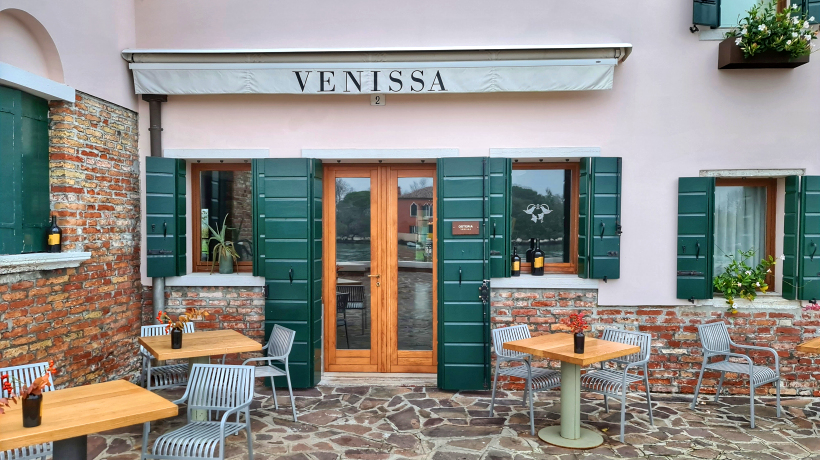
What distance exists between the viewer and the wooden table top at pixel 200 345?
4.63 m

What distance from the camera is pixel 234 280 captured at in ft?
21.3

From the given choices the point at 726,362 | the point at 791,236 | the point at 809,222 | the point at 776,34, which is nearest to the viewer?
the point at 776,34

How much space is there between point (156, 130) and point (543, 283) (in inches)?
178

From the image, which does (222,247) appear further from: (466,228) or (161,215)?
(466,228)

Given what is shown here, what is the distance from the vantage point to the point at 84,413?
3.21 metres

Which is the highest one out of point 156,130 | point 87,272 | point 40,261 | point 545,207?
point 156,130

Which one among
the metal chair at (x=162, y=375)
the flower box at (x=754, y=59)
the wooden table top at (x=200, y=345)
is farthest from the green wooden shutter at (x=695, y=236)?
the metal chair at (x=162, y=375)

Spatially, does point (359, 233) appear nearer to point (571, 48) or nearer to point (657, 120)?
point (571, 48)

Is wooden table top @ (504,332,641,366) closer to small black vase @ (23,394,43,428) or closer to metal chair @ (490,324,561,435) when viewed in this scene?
metal chair @ (490,324,561,435)

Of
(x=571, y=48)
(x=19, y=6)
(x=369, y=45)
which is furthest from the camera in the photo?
(x=369, y=45)

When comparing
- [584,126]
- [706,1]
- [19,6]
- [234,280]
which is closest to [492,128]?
[584,126]

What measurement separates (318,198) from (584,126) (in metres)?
2.99

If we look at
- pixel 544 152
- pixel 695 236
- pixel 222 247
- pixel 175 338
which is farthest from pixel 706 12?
pixel 175 338

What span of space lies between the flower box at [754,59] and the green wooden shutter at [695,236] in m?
1.22
